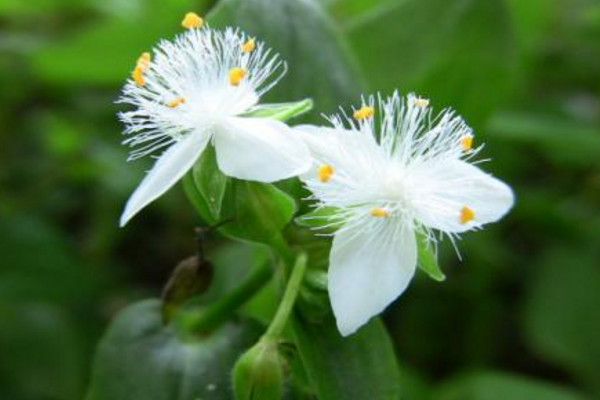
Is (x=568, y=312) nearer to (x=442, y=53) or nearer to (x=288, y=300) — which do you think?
(x=442, y=53)

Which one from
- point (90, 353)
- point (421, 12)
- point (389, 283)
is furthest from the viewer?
point (90, 353)

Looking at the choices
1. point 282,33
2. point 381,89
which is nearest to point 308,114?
point 282,33

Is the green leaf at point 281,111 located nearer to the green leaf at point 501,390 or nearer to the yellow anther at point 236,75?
the yellow anther at point 236,75

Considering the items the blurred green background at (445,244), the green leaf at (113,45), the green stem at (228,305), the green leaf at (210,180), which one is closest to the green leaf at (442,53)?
the blurred green background at (445,244)

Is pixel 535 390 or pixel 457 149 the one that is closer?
pixel 457 149

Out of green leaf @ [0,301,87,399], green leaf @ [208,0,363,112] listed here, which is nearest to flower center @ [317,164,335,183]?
green leaf @ [208,0,363,112]

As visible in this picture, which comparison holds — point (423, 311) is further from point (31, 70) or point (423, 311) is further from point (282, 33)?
point (31, 70)
